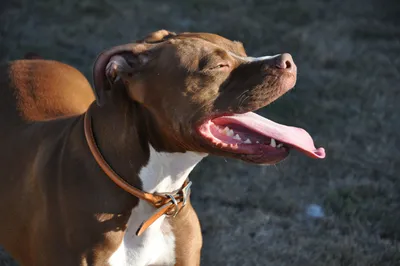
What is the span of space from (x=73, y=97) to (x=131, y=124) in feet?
4.16

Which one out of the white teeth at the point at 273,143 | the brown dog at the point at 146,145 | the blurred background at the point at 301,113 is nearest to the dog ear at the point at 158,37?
the brown dog at the point at 146,145

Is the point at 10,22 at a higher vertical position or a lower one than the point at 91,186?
lower

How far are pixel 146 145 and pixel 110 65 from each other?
385 millimetres

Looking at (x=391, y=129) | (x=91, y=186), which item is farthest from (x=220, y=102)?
(x=391, y=129)

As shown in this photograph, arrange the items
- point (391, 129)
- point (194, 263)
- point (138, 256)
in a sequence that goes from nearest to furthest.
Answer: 1. point (138, 256)
2. point (194, 263)
3. point (391, 129)

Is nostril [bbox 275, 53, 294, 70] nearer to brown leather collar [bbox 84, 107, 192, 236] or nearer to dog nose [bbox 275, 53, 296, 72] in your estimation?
dog nose [bbox 275, 53, 296, 72]

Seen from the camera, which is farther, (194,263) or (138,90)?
(194,263)

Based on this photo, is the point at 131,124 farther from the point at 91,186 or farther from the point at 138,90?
the point at 91,186

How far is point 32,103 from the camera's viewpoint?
4.11 m

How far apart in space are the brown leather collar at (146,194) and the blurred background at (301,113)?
147cm

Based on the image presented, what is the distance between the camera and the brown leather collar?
10.3 feet

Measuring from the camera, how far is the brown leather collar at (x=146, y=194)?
3148 millimetres

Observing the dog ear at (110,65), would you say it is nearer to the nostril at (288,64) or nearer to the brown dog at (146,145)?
the brown dog at (146,145)

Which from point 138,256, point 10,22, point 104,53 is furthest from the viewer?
point 10,22
